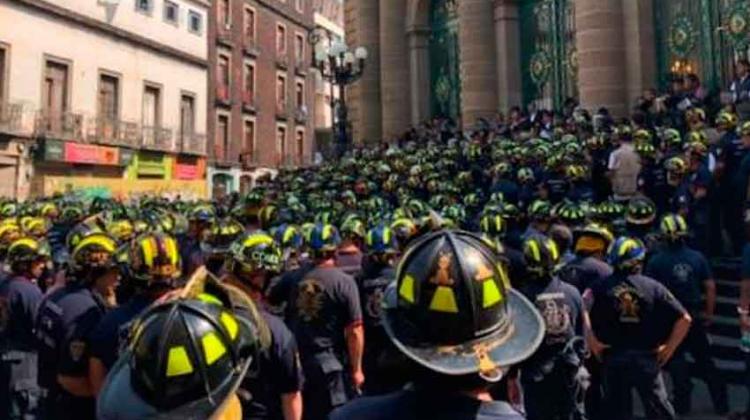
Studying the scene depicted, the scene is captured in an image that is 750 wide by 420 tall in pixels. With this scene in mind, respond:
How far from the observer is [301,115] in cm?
5362

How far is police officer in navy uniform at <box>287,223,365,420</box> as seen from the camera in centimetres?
575

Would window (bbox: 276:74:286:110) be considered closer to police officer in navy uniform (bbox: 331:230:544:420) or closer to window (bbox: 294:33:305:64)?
window (bbox: 294:33:305:64)

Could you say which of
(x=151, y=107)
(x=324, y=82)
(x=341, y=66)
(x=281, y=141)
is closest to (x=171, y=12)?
(x=151, y=107)

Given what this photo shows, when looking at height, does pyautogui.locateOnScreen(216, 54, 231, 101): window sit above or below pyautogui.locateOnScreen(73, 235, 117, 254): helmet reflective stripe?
above

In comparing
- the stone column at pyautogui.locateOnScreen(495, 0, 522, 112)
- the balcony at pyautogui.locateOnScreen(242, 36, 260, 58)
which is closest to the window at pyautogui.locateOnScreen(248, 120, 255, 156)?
the balcony at pyautogui.locateOnScreen(242, 36, 260, 58)

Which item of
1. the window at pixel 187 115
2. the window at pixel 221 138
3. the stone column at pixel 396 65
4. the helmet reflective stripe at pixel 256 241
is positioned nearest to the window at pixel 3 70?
the window at pixel 187 115

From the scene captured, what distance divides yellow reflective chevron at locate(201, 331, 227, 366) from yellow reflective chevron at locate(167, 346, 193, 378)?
5cm

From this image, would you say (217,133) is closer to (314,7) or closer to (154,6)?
(154,6)

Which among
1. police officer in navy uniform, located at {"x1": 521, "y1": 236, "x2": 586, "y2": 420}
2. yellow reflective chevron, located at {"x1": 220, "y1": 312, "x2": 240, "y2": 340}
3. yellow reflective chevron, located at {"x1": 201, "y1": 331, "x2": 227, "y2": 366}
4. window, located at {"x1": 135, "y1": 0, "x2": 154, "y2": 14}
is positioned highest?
window, located at {"x1": 135, "y1": 0, "x2": 154, "y2": 14}

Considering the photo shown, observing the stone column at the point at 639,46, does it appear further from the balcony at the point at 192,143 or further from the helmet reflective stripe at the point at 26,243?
the balcony at the point at 192,143

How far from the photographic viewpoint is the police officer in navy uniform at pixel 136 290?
13.5 feet

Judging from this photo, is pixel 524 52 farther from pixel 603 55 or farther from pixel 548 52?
pixel 603 55

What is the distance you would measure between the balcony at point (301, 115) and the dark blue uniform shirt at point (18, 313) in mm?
47006

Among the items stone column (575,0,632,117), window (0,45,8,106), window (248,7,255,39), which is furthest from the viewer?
window (248,7,255,39)
